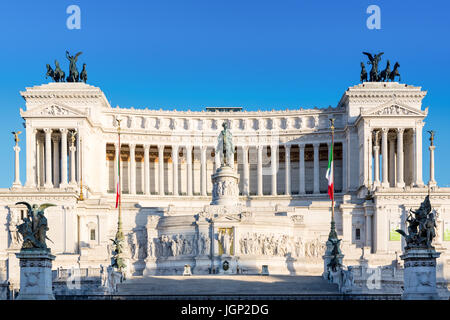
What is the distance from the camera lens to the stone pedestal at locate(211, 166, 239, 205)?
79.9 metres

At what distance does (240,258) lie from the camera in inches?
2894

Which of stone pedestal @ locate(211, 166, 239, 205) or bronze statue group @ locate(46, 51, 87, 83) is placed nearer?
stone pedestal @ locate(211, 166, 239, 205)

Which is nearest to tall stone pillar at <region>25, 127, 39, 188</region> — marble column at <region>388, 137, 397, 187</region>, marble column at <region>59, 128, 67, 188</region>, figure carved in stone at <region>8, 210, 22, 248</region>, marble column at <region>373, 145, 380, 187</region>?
marble column at <region>59, 128, 67, 188</region>

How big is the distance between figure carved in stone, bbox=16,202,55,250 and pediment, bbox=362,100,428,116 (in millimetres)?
60491

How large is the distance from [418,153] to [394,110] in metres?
5.72

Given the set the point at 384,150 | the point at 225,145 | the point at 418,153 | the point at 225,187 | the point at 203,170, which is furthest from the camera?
the point at 203,170

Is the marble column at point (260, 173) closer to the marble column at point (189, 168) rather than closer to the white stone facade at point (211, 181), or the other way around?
the white stone facade at point (211, 181)

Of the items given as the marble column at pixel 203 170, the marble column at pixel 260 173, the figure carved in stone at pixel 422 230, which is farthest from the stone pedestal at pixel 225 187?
the figure carved in stone at pixel 422 230

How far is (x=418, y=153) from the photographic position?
317 ft

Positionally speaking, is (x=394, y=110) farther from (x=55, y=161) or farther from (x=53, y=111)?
→ (x=55, y=161)

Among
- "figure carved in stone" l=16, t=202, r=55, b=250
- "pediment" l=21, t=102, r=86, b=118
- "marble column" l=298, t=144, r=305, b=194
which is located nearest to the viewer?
"figure carved in stone" l=16, t=202, r=55, b=250

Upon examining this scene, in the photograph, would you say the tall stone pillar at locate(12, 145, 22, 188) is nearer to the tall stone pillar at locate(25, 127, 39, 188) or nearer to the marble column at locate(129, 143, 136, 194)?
the tall stone pillar at locate(25, 127, 39, 188)

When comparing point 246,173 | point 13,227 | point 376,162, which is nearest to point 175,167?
point 246,173

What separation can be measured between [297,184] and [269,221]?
1333 inches
